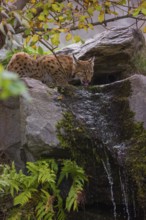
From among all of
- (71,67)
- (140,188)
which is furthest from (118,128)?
(71,67)

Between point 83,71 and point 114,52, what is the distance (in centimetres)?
103

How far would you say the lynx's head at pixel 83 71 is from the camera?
26.0ft

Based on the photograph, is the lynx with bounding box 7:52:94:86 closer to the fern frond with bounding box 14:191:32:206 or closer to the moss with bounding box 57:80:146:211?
the moss with bounding box 57:80:146:211

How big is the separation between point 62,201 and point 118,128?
140 cm

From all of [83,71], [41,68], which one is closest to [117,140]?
[41,68]

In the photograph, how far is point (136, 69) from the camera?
28.2 feet

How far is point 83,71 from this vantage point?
793 cm

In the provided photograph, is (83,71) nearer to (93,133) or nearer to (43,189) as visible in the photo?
(93,133)

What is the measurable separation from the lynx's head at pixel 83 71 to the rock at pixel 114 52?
644 millimetres

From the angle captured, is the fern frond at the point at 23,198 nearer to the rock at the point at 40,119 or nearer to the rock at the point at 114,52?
the rock at the point at 40,119

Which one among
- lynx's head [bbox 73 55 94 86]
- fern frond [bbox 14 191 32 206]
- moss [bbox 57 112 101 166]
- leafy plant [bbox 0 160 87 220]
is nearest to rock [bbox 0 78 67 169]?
moss [bbox 57 112 101 166]

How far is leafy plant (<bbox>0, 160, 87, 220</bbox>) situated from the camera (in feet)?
17.1

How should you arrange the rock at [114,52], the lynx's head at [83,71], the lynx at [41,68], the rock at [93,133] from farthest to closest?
the rock at [114,52]
the lynx's head at [83,71]
the lynx at [41,68]
the rock at [93,133]

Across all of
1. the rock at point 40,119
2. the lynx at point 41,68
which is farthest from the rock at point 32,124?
the lynx at point 41,68
